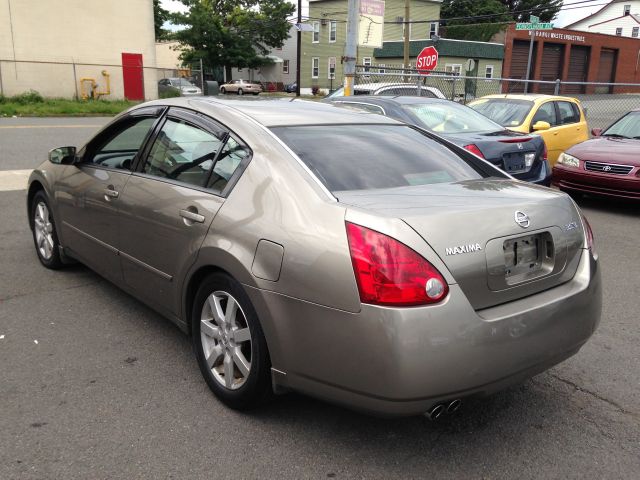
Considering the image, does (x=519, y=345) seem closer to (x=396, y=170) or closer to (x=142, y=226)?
(x=396, y=170)

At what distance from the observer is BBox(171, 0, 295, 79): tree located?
171ft

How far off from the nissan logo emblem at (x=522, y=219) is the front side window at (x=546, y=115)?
8094 mm

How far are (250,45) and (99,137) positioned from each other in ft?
180

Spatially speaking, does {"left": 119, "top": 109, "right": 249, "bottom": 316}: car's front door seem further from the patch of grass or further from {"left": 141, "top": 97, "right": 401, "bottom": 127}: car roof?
the patch of grass

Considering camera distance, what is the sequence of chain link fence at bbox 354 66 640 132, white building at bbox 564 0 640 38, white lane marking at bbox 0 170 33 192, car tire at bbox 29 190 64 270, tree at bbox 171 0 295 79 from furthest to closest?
white building at bbox 564 0 640 38, tree at bbox 171 0 295 79, chain link fence at bbox 354 66 640 132, white lane marking at bbox 0 170 33 192, car tire at bbox 29 190 64 270

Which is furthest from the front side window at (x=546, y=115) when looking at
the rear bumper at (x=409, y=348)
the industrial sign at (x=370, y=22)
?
the rear bumper at (x=409, y=348)

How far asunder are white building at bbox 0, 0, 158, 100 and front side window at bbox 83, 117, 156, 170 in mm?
25323

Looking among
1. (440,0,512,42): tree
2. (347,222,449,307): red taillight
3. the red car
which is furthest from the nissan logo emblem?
(440,0,512,42): tree

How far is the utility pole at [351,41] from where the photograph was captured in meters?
11.9

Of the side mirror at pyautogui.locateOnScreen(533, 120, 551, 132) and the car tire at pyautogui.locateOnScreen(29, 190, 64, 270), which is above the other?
the side mirror at pyautogui.locateOnScreen(533, 120, 551, 132)

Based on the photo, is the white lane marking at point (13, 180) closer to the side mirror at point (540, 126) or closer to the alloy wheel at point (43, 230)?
the alloy wheel at point (43, 230)

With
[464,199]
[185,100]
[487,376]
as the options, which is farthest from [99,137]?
[487,376]

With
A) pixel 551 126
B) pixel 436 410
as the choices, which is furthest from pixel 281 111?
pixel 551 126

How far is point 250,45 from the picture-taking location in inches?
2211
